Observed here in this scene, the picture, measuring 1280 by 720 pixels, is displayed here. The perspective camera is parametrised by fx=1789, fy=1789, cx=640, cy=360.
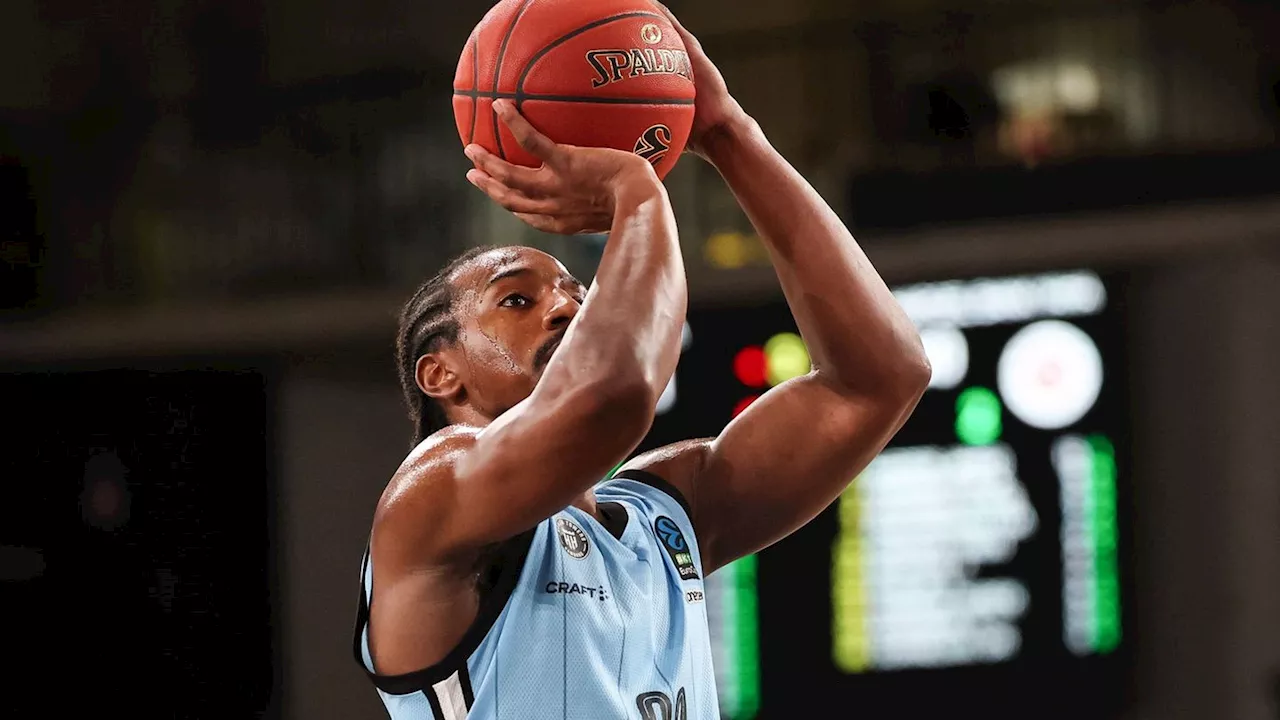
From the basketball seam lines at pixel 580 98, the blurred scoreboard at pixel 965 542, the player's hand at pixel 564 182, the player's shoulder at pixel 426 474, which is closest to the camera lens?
the player's shoulder at pixel 426 474

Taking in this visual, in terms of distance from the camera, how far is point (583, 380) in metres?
2.31

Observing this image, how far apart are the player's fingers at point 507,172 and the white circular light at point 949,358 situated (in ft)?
11.1

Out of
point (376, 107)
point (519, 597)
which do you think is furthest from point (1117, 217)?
point (519, 597)

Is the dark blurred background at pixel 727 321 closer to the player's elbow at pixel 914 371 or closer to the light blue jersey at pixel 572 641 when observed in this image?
the player's elbow at pixel 914 371

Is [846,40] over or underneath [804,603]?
over

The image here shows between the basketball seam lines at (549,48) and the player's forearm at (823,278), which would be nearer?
the basketball seam lines at (549,48)

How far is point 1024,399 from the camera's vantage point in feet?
19.2

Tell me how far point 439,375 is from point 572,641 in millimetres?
530

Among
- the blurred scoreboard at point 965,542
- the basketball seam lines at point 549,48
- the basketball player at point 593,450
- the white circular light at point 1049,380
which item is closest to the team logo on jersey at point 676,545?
the basketball player at point 593,450

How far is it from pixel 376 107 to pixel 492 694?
572 centimetres

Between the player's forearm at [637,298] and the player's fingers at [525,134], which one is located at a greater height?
the player's fingers at [525,134]

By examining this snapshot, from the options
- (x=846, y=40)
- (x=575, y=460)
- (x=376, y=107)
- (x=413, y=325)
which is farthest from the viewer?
(x=846, y=40)

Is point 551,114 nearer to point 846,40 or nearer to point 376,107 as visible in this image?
point 376,107

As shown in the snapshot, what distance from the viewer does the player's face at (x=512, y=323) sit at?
9.04 ft
